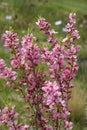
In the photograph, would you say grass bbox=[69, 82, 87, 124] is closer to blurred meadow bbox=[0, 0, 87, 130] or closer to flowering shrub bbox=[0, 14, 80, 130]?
blurred meadow bbox=[0, 0, 87, 130]

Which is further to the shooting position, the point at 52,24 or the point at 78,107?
the point at 52,24

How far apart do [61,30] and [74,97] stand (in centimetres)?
501

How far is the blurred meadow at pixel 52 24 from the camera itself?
689 cm

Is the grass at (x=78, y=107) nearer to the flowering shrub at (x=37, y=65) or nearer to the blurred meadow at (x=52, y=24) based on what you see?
the blurred meadow at (x=52, y=24)

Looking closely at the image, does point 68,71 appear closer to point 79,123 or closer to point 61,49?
point 61,49

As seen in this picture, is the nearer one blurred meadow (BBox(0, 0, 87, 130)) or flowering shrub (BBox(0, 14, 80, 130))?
flowering shrub (BBox(0, 14, 80, 130))

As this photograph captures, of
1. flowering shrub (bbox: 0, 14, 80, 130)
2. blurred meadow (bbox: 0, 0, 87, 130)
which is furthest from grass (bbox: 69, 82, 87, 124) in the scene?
flowering shrub (bbox: 0, 14, 80, 130)

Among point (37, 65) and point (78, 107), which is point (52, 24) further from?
point (37, 65)

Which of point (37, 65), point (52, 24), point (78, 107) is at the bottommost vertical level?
point (78, 107)

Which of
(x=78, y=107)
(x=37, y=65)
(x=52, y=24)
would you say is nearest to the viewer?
(x=37, y=65)

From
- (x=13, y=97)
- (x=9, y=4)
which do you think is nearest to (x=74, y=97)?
(x=13, y=97)

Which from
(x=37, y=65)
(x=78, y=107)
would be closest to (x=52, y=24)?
(x=78, y=107)

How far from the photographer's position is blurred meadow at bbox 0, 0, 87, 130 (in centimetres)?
689

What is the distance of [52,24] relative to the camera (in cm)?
1238
